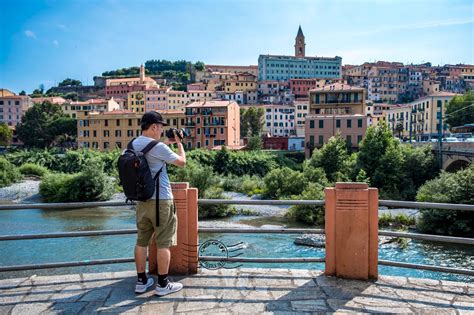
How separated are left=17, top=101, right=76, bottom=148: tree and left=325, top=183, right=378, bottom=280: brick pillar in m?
91.3

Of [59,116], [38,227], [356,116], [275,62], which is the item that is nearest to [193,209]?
[38,227]

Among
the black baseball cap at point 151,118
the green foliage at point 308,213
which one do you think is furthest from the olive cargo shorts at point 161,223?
the green foliage at point 308,213

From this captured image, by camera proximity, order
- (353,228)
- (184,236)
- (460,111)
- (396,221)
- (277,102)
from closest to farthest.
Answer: (353,228)
(184,236)
(396,221)
(460,111)
(277,102)

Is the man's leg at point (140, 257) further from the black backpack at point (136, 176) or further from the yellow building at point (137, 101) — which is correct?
the yellow building at point (137, 101)

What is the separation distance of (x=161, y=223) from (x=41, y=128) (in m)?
94.7

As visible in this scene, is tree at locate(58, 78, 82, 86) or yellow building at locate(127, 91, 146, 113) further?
tree at locate(58, 78, 82, 86)

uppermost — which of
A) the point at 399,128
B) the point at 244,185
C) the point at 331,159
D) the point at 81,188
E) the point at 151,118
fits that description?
the point at 399,128

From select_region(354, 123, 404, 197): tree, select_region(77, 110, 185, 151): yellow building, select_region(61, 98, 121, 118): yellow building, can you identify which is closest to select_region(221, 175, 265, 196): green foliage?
select_region(354, 123, 404, 197): tree

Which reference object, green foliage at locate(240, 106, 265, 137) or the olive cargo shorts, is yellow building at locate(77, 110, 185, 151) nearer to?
green foliage at locate(240, 106, 265, 137)

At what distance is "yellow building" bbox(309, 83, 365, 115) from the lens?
6919cm

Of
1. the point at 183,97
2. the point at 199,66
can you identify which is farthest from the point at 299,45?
the point at 183,97

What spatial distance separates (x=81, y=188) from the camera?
41125 mm

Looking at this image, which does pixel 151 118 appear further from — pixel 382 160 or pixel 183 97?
pixel 183 97

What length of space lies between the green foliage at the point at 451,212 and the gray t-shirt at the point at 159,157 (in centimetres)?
2339
